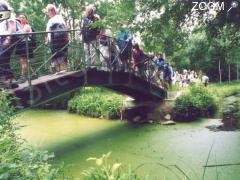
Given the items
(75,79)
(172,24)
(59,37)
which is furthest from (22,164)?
(172,24)

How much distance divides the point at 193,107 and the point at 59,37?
4948 mm

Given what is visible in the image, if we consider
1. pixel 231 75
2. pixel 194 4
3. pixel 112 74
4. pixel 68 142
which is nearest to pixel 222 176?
pixel 194 4

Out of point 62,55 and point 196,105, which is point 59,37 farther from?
point 196,105

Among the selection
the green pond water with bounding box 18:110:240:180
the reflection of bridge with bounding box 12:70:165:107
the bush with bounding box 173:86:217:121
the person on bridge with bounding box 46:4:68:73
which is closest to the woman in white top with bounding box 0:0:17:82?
the reflection of bridge with bounding box 12:70:165:107

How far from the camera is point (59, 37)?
9.05m

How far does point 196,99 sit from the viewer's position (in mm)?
12578

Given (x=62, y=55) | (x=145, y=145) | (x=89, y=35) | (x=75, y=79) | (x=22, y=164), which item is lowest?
(x=145, y=145)

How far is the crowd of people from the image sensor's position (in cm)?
780

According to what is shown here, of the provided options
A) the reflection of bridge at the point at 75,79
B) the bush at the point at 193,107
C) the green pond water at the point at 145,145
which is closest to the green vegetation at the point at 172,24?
the reflection of bridge at the point at 75,79

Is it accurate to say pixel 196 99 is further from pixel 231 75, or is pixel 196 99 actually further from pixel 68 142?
pixel 231 75

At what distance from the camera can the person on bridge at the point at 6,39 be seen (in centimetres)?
759

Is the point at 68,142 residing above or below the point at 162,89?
below

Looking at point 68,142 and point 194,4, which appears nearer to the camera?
point 194,4

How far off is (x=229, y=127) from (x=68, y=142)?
3878 mm
